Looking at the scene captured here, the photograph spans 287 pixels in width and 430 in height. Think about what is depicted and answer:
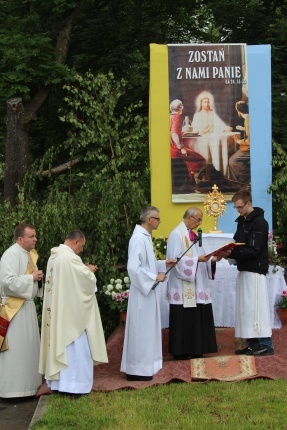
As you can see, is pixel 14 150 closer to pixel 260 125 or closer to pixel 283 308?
pixel 260 125

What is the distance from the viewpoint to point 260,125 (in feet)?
44.7

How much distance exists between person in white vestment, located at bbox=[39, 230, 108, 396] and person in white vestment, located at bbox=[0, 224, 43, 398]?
1.56 ft

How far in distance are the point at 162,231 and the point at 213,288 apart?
2.10 m

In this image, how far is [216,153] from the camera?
1362 centimetres

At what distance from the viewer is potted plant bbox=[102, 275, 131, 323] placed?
11203 mm

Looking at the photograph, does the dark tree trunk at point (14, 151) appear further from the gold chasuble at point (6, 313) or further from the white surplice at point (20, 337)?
the gold chasuble at point (6, 313)

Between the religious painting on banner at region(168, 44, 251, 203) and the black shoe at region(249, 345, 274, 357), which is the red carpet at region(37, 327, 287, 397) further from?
the religious painting on banner at region(168, 44, 251, 203)

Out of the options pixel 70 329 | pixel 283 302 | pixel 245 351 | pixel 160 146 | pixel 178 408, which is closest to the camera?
pixel 178 408

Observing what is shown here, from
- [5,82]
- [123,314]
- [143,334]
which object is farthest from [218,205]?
[5,82]

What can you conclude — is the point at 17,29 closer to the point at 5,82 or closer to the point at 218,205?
the point at 5,82

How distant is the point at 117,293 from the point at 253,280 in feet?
6.86

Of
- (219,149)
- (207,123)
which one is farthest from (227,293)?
(207,123)

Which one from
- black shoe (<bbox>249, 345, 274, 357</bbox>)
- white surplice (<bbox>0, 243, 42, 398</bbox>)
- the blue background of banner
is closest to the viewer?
white surplice (<bbox>0, 243, 42, 398</bbox>)

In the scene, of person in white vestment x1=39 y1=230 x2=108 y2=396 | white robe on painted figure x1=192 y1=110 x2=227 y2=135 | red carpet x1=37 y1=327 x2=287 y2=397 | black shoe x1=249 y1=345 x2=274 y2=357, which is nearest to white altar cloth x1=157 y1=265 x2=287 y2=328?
red carpet x1=37 y1=327 x2=287 y2=397
